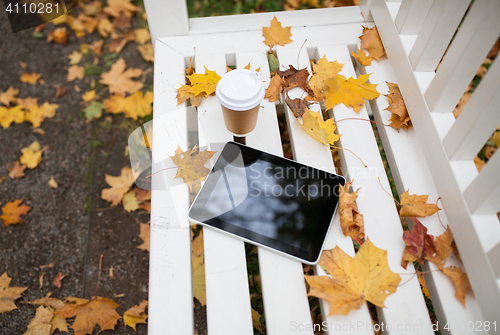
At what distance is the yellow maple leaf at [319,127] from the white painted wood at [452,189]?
27 centimetres

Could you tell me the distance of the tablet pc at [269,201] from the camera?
0.92m

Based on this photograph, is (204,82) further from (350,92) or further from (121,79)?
(121,79)

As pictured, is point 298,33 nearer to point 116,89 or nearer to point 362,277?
point 362,277

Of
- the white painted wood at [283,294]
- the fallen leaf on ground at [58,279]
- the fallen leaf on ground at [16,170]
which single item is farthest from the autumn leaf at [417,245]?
the fallen leaf on ground at [16,170]

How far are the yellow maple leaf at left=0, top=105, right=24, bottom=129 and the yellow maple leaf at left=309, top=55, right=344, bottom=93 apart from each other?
155cm

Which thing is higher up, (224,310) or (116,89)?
(116,89)

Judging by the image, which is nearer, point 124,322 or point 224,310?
point 224,310

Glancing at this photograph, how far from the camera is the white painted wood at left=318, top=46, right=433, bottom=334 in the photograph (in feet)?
2.77

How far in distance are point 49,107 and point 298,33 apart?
4.53ft

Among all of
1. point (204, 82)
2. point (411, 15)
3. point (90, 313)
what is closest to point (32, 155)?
point (90, 313)

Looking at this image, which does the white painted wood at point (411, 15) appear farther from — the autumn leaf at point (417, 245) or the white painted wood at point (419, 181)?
the autumn leaf at point (417, 245)

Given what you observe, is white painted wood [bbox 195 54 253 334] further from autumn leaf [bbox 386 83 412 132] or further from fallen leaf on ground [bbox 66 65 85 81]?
fallen leaf on ground [bbox 66 65 85 81]

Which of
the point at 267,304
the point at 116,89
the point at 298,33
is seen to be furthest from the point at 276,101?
the point at 116,89

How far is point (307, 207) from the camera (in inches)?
38.1
